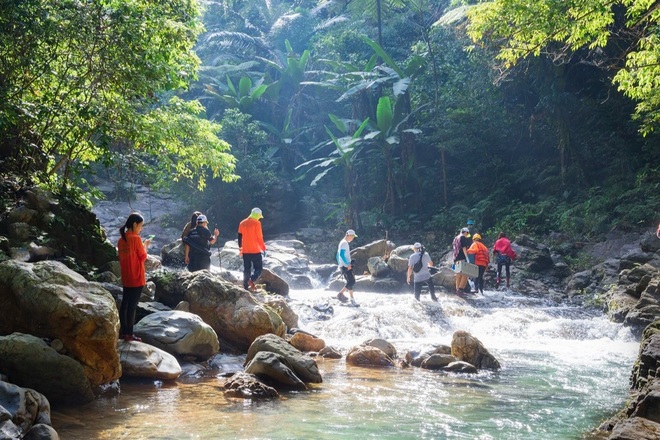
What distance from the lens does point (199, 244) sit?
12.5 metres

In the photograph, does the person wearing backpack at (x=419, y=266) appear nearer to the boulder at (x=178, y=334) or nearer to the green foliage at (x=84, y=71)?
the green foliage at (x=84, y=71)

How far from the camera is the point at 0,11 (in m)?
9.20

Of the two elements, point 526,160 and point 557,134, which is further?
point 526,160

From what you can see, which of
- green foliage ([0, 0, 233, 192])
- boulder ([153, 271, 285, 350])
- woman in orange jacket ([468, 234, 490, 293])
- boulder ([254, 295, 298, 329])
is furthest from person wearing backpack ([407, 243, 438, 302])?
green foliage ([0, 0, 233, 192])

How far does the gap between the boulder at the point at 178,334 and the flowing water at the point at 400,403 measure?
537mm

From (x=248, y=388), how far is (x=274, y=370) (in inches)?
22.7

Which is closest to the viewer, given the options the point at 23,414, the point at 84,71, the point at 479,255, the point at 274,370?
the point at 23,414

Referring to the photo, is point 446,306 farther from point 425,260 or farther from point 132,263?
point 132,263

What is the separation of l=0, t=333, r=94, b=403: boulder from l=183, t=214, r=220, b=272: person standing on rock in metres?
6.06

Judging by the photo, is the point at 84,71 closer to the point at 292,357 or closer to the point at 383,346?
the point at 292,357

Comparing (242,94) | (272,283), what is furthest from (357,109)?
(272,283)

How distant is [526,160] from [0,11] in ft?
73.1

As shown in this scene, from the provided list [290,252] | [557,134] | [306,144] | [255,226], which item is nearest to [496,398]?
[255,226]

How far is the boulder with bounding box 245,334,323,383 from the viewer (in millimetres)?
8367
